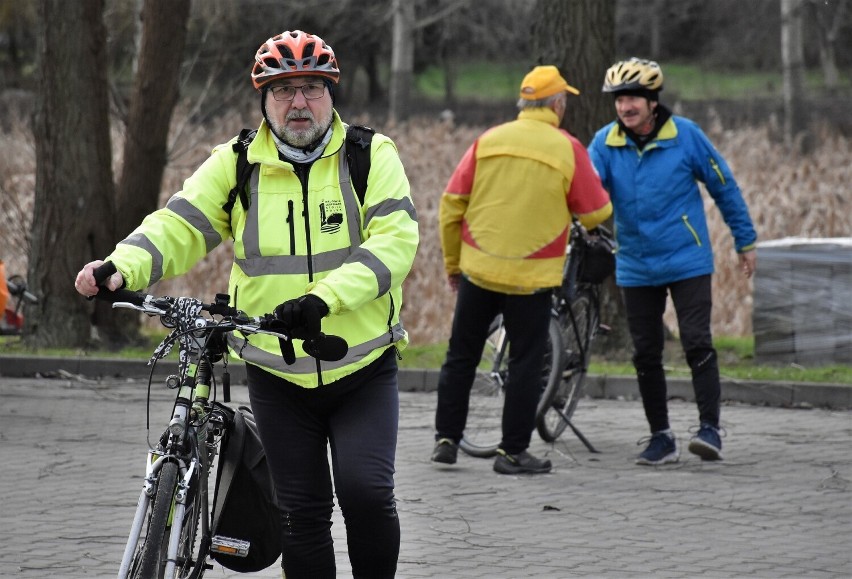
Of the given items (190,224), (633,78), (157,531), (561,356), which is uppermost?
(633,78)

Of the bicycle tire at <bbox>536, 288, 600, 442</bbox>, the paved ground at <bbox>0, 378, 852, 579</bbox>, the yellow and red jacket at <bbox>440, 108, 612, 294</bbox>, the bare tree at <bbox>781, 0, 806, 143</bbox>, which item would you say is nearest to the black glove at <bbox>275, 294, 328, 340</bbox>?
the paved ground at <bbox>0, 378, 852, 579</bbox>

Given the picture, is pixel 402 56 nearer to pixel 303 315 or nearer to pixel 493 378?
pixel 493 378

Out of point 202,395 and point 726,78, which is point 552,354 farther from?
point 726,78

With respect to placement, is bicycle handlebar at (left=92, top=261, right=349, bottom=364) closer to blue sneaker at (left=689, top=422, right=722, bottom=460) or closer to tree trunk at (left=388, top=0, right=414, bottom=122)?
blue sneaker at (left=689, top=422, right=722, bottom=460)

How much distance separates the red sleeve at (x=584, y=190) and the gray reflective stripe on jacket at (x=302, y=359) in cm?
356

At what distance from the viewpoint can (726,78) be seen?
5506 cm

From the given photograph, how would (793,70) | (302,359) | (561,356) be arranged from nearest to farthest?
(302,359) → (561,356) → (793,70)

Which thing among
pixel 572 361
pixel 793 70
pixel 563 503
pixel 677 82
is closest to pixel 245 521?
pixel 563 503

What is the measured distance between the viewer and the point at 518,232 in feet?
26.5

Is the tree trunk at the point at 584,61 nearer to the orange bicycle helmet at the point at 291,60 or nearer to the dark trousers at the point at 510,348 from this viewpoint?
the dark trousers at the point at 510,348

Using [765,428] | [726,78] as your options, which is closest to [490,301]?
[765,428]

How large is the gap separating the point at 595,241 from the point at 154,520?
499cm

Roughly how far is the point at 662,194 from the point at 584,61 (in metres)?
4.03

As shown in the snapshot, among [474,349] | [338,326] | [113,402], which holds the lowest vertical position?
[113,402]
